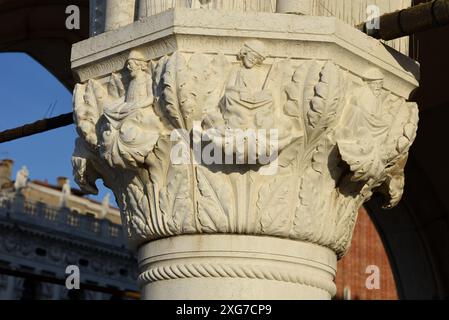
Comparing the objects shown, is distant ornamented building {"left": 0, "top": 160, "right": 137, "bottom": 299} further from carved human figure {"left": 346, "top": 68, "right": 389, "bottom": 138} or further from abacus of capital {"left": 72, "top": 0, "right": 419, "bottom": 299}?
carved human figure {"left": 346, "top": 68, "right": 389, "bottom": 138}

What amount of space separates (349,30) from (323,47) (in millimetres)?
236

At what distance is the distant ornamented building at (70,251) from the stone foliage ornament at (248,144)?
41935 mm

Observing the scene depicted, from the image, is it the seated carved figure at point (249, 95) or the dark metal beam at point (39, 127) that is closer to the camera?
the seated carved figure at point (249, 95)

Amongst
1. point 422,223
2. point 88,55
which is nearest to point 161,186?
point 88,55

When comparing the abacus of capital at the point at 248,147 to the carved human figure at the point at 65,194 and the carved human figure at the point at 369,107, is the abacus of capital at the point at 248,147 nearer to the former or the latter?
the carved human figure at the point at 369,107

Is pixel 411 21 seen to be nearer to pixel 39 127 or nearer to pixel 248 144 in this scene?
pixel 248 144

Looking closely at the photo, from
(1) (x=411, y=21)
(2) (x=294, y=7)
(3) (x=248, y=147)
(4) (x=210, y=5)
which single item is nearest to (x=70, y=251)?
(4) (x=210, y=5)

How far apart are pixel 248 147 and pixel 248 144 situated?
0.06 ft

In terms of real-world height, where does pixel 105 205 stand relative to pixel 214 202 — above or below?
above

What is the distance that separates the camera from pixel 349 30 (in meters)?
6.93

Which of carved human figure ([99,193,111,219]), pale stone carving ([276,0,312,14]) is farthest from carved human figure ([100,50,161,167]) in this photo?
carved human figure ([99,193,111,219])

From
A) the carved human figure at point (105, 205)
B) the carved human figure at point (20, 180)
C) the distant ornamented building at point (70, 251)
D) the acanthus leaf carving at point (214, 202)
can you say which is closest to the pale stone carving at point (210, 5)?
the acanthus leaf carving at point (214, 202)

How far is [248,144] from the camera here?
260 inches

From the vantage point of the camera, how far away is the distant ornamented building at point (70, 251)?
51250mm
